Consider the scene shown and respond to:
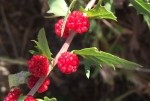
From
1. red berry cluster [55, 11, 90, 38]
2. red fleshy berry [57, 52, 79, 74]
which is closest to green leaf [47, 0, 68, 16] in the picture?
red berry cluster [55, 11, 90, 38]

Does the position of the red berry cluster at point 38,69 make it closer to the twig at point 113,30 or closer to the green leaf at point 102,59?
the green leaf at point 102,59

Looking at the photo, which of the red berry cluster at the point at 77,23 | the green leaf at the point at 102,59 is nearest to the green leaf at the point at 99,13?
the red berry cluster at the point at 77,23

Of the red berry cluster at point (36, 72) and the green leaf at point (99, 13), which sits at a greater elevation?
the green leaf at point (99, 13)

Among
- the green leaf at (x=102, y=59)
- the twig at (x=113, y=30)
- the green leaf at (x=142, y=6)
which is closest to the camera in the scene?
the green leaf at (x=102, y=59)

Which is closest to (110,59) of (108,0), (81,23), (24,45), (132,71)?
(81,23)

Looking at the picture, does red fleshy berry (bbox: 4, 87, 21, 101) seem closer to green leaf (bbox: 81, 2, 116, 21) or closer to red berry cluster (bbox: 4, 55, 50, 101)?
red berry cluster (bbox: 4, 55, 50, 101)

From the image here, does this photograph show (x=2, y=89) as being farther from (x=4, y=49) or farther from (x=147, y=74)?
(x=147, y=74)

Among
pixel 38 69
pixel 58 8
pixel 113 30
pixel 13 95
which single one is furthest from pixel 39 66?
pixel 113 30

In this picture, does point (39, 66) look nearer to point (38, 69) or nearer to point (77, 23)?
point (38, 69)
